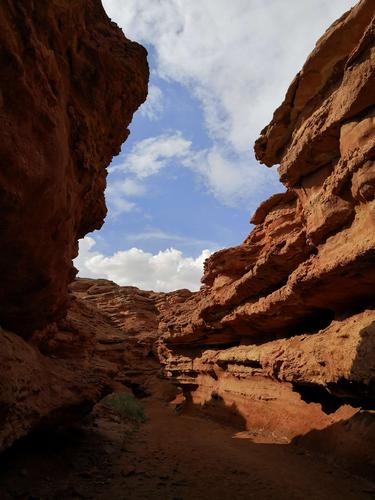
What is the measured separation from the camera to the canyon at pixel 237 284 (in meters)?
5.80

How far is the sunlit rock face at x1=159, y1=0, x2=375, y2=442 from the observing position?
775 cm

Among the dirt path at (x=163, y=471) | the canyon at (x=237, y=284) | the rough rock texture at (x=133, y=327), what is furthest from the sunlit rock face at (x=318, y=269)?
the rough rock texture at (x=133, y=327)

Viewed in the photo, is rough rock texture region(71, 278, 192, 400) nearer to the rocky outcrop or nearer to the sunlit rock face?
the sunlit rock face

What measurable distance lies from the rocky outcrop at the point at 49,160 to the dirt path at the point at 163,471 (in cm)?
82

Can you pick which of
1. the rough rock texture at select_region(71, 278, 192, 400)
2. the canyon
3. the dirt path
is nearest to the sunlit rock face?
the canyon

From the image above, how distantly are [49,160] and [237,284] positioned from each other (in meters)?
9.88

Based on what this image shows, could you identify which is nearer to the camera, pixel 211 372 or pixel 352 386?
pixel 352 386

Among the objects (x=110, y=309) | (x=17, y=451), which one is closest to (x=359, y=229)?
(x=17, y=451)

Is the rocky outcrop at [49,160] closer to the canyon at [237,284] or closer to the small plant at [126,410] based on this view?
the canyon at [237,284]

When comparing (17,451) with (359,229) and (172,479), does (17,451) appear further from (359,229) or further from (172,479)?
(359,229)

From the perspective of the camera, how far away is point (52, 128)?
5.99 m

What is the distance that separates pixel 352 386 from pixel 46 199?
7.58 m

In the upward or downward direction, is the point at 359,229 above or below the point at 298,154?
below

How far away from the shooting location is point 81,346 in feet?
49.8
